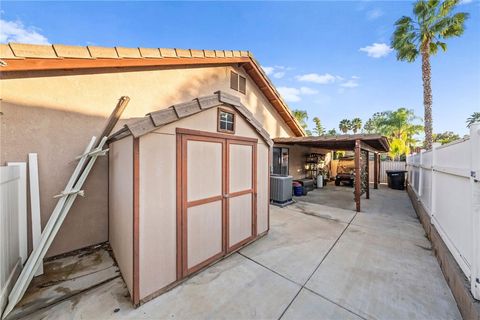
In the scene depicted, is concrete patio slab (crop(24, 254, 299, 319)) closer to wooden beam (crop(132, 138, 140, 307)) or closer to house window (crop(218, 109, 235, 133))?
wooden beam (crop(132, 138, 140, 307))


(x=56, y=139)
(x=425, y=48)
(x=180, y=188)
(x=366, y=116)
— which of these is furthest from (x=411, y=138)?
(x=56, y=139)

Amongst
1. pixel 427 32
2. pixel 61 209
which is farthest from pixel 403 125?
pixel 61 209

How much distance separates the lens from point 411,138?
22.2 meters

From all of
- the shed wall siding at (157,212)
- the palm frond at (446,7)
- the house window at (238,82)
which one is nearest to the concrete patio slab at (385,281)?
the shed wall siding at (157,212)

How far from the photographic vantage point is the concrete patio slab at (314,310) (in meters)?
2.15

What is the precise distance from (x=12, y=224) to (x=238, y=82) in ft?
22.9

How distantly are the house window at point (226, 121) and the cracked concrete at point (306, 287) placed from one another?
94.4 inches

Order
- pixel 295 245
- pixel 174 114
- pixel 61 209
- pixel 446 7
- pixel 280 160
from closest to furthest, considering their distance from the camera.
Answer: pixel 174 114 → pixel 61 209 → pixel 295 245 → pixel 446 7 → pixel 280 160

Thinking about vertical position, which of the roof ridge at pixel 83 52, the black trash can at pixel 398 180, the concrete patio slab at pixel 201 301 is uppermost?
the roof ridge at pixel 83 52

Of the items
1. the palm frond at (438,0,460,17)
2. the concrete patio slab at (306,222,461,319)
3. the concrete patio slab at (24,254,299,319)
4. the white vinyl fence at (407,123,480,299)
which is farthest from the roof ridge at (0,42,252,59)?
the palm frond at (438,0,460,17)

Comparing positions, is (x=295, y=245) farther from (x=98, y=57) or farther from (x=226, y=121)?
(x=98, y=57)

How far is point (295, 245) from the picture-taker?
4004 millimetres

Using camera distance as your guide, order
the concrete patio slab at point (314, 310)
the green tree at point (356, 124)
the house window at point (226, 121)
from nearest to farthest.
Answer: the concrete patio slab at point (314, 310)
the house window at point (226, 121)
the green tree at point (356, 124)

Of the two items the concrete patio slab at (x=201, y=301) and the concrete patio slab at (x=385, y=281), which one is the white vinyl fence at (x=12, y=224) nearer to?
the concrete patio slab at (x=201, y=301)
